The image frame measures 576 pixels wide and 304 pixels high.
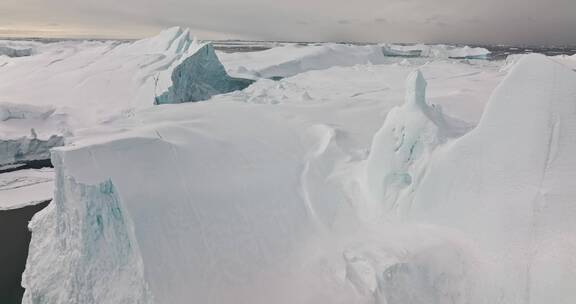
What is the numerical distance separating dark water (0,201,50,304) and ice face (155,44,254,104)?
7.91 m

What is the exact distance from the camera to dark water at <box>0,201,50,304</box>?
7950mm

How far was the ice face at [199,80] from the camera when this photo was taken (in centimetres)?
1906

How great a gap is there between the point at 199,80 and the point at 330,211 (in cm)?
1672

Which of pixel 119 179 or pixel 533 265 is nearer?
pixel 533 265

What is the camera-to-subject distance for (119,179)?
20.5 ft

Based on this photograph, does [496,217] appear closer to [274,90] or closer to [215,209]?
[215,209]

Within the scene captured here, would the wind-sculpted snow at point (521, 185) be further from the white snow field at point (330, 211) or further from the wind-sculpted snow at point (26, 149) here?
the wind-sculpted snow at point (26, 149)

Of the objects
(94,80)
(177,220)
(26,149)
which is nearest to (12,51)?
(94,80)

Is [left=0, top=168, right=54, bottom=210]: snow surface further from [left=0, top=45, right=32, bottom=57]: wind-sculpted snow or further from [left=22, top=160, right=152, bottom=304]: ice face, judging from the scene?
[left=0, top=45, right=32, bottom=57]: wind-sculpted snow

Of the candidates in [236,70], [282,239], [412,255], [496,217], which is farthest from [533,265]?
[236,70]

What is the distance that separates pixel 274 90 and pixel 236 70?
7.71 metres

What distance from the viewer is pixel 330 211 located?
21.9 ft

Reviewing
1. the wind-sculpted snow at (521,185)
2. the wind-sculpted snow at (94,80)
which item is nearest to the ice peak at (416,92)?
the wind-sculpted snow at (521,185)

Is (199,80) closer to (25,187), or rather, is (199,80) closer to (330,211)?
(25,187)
